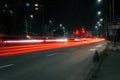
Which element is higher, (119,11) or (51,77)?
(119,11)

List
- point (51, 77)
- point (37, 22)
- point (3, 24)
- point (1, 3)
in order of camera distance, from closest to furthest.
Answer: point (51, 77)
point (3, 24)
point (1, 3)
point (37, 22)

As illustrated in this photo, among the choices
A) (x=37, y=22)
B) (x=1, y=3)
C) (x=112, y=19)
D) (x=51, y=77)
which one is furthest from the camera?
(x=37, y=22)

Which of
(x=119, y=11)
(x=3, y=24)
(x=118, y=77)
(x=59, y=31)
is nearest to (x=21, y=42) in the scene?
(x=3, y=24)

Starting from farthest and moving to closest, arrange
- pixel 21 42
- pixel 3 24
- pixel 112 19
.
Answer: pixel 3 24 → pixel 21 42 → pixel 112 19

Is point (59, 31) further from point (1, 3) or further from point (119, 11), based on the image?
point (119, 11)

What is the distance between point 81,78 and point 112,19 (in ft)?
53.4

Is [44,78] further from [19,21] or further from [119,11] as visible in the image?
[19,21]

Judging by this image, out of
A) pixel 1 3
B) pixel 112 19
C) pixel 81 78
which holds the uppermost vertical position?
pixel 1 3

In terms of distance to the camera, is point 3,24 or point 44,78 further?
point 3,24

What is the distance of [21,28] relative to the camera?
78.1 meters

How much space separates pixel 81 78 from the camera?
11.8 m

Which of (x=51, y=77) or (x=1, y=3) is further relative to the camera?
(x=1, y=3)

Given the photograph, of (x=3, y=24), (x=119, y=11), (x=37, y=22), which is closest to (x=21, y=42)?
(x=3, y=24)

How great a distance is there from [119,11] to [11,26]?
28648 mm
